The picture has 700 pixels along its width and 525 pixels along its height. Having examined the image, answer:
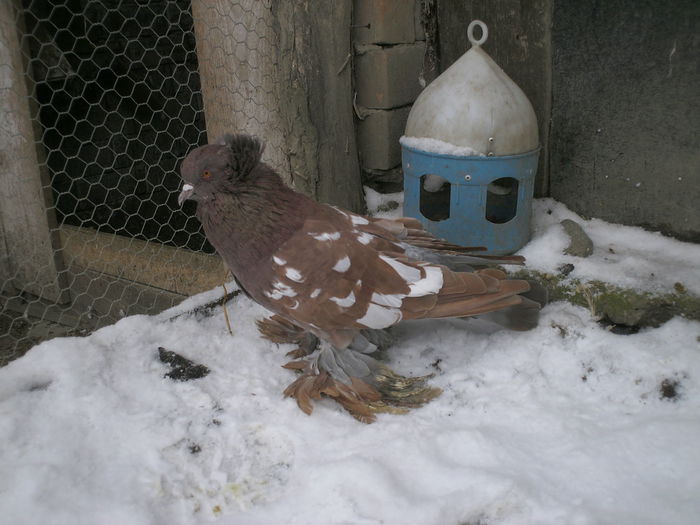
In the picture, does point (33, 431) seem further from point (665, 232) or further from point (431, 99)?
point (665, 232)

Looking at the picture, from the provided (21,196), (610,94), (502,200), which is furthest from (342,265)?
→ (21,196)

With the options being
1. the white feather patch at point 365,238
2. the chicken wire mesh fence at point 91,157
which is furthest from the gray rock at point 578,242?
→ the chicken wire mesh fence at point 91,157

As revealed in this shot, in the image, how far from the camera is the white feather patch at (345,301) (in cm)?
155

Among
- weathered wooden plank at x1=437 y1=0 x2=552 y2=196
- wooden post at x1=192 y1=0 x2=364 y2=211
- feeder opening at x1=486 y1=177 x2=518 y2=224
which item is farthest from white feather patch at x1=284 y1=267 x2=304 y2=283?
weathered wooden plank at x1=437 y1=0 x2=552 y2=196

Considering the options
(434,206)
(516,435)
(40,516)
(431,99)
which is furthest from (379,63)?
(40,516)

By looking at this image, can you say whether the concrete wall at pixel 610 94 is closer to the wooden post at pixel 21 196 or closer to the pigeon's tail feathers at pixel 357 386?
the pigeon's tail feathers at pixel 357 386

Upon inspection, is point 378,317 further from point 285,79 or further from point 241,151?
point 285,79

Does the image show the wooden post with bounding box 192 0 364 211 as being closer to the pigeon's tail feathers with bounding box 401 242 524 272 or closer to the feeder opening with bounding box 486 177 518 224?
the feeder opening with bounding box 486 177 518 224

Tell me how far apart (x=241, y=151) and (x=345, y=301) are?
0.44 m

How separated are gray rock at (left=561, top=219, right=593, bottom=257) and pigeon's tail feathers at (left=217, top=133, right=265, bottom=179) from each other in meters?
1.11

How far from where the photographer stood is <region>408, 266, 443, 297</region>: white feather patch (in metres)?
1.61

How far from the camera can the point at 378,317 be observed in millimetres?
1573

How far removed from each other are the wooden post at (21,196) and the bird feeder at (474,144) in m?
1.61

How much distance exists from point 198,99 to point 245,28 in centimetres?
169
